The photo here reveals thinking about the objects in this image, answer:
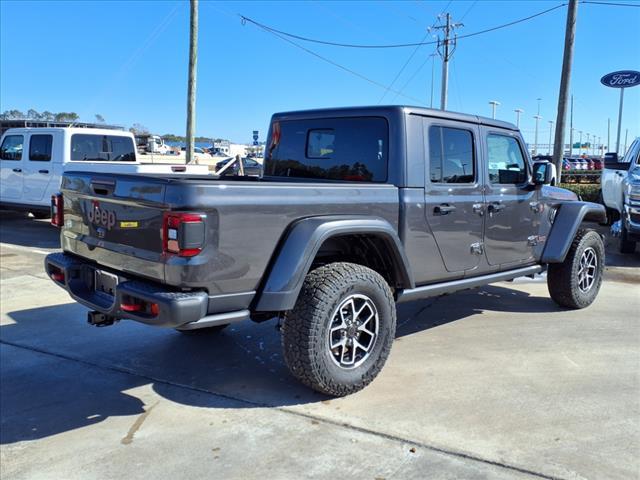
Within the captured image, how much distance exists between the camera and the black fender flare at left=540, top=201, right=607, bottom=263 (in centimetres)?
541

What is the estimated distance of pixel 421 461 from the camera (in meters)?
2.90

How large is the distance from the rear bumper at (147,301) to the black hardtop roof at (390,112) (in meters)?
1.85

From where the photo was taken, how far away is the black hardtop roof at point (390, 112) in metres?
4.07

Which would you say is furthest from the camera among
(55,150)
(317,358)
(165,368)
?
(55,150)

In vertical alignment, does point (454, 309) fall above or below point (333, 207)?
below

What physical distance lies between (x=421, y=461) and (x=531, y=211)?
119 inches

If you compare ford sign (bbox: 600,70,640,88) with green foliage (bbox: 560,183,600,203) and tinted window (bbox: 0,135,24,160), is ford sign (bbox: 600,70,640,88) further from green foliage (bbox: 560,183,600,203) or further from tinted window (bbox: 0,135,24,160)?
tinted window (bbox: 0,135,24,160)

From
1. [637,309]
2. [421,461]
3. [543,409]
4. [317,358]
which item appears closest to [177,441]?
[317,358]

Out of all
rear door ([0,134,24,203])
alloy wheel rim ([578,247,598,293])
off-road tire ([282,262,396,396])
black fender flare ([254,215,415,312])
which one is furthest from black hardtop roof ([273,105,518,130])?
rear door ([0,134,24,203])

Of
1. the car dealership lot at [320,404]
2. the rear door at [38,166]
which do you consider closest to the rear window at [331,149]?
the car dealership lot at [320,404]

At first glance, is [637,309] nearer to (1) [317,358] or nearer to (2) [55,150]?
(1) [317,358]

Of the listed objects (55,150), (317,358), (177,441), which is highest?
(55,150)

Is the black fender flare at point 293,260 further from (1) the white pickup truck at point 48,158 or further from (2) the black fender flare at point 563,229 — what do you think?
(1) the white pickup truck at point 48,158

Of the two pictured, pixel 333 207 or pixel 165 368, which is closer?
pixel 333 207
